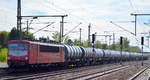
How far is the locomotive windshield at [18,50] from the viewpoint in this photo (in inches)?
1282

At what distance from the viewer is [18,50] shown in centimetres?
3272

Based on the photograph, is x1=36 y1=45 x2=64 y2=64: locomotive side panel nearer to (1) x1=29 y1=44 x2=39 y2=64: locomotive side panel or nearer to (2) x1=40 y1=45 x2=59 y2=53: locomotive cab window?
(2) x1=40 y1=45 x2=59 y2=53: locomotive cab window

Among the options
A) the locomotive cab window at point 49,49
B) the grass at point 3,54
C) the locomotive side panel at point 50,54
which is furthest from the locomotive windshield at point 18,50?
the grass at point 3,54

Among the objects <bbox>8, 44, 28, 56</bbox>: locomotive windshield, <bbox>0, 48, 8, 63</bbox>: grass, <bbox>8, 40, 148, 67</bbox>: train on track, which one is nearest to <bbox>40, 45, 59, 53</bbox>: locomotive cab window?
<bbox>8, 40, 148, 67</bbox>: train on track

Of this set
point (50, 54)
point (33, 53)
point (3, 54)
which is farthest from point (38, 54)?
point (3, 54)

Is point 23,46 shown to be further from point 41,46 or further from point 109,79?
point 109,79

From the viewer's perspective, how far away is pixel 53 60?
3959cm

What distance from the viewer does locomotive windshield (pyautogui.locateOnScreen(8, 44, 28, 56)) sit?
32.6 meters

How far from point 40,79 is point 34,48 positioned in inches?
341

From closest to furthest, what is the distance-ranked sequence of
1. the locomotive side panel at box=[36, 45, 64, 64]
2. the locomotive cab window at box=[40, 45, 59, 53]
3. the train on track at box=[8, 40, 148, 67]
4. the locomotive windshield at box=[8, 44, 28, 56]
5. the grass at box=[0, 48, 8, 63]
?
the train on track at box=[8, 40, 148, 67] → the locomotive windshield at box=[8, 44, 28, 56] → the locomotive side panel at box=[36, 45, 64, 64] → the locomotive cab window at box=[40, 45, 59, 53] → the grass at box=[0, 48, 8, 63]

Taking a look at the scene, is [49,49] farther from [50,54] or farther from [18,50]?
[18,50]

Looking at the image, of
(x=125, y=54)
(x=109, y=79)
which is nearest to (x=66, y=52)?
(x=109, y=79)

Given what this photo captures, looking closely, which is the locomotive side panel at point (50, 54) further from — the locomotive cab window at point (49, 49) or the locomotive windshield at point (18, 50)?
the locomotive windshield at point (18, 50)

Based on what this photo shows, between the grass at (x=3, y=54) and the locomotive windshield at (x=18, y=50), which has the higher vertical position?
the locomotive windshield at (x=18, y=50)
